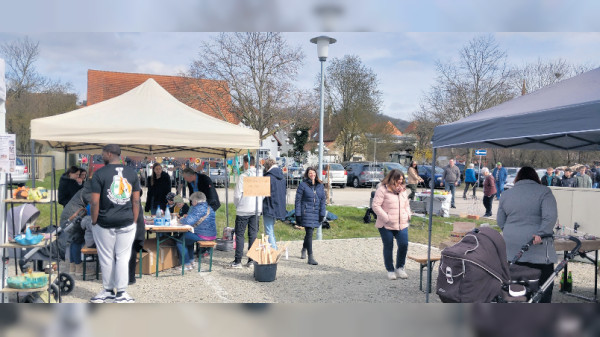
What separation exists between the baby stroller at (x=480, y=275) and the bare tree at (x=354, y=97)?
37412 millimetres

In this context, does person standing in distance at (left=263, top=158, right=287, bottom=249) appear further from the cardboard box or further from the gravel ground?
the cardboard box

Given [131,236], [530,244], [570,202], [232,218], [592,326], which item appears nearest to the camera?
[592,326]

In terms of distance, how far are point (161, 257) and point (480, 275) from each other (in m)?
4.75

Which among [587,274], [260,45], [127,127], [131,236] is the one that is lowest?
[587,274]

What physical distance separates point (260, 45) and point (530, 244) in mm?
23677

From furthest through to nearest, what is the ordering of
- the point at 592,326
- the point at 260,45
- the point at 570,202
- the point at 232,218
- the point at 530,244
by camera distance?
the point at 260,45 → the point at 232,218 → the point at 570,202 → the point at 530,244 → the point at 592,326

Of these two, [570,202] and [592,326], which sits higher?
[570,202]

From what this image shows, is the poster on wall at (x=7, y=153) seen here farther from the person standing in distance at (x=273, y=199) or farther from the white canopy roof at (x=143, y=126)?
the person standing in distance at (x=273, y=199)

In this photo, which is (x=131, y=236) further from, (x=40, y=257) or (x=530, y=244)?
(x=530, y=244)

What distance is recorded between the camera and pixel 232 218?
40.8 feet

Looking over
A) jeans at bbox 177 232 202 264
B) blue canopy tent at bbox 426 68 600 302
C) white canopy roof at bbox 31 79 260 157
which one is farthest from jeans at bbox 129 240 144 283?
blue canopy tent at bbox 426 68 600 302

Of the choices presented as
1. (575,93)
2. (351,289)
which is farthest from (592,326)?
(351,289)

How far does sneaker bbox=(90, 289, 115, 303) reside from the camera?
5.58 metres

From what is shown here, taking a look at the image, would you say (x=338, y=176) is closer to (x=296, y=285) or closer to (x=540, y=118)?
(x=296, y=285)
